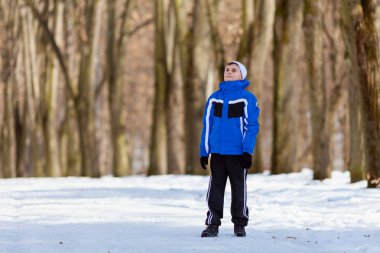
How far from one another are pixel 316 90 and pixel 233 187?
31.2ft

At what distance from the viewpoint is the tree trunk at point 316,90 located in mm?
17531

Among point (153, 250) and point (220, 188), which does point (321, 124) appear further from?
point (153, 250)

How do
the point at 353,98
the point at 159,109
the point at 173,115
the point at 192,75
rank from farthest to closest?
the point at 159,109 → the point at 173,115 → the point at 192,75 → the point at 353,98

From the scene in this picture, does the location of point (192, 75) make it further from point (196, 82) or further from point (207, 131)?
point (207, 131)

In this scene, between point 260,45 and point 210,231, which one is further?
point 260,45

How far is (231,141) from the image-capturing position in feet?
27.6

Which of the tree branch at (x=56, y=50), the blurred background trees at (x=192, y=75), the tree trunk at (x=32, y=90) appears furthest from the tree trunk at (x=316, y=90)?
the tree trunk at (x=32, y=90)

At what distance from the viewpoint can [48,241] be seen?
7836 mm

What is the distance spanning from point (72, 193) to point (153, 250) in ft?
25.2

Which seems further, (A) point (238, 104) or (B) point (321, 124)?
(B) point (321, 124)

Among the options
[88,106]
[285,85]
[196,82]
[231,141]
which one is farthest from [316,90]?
[231,141]

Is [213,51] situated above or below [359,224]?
above

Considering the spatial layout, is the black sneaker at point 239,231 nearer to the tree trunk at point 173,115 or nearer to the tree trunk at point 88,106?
the tree trunk at point 173,115

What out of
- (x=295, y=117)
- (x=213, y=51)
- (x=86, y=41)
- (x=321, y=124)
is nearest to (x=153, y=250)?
(x=321, y=124)
